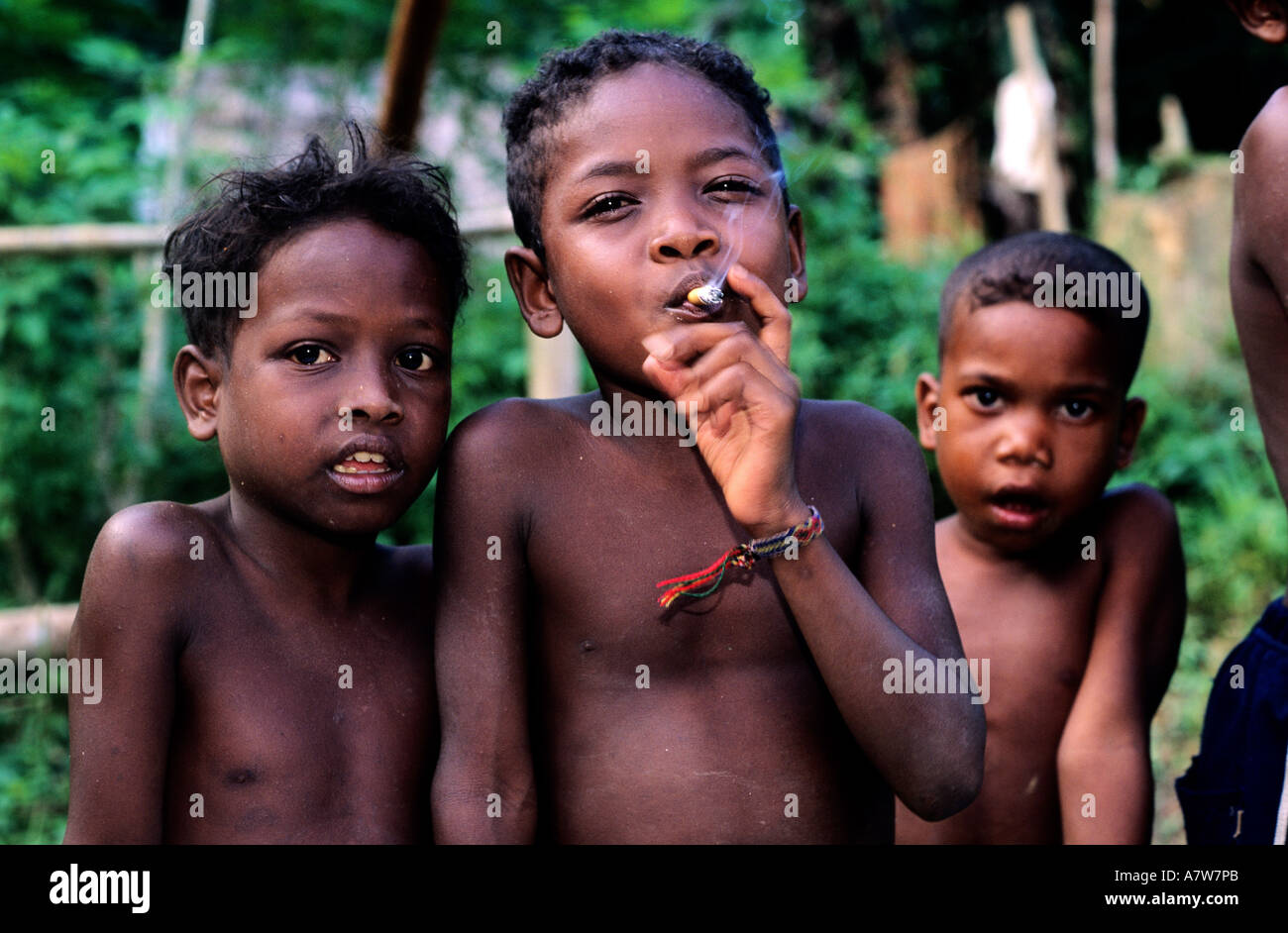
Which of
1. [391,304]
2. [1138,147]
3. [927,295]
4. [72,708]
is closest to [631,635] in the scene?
[391,304]

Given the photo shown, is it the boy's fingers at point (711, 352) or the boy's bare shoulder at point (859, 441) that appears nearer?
the boy's fingers at point (711, 352)

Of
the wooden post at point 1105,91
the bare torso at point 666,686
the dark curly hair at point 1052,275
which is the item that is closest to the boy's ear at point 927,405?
the dark curly hair at point 1052,275

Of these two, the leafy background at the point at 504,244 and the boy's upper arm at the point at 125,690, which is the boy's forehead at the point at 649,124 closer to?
the boy's upper arm at the point at 125,690

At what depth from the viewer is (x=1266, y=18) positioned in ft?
7.06

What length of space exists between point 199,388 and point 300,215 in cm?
35

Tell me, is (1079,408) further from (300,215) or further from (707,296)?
(300,215)

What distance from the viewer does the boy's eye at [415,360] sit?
6.81ft

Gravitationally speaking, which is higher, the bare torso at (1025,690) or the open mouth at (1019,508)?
the open mouth at (1019,508)

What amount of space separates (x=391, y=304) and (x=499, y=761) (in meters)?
0.73

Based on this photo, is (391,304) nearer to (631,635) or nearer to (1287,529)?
(631,635)

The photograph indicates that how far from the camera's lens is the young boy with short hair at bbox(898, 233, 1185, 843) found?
259 centimetres

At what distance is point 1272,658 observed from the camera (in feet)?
7.63

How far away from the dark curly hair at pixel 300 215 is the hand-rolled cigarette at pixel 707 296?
540 mm

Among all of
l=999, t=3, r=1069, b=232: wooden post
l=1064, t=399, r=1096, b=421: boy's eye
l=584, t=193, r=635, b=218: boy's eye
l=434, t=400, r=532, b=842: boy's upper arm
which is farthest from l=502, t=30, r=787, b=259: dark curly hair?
l=999, t=3, r=1069, b=232: wooden post
